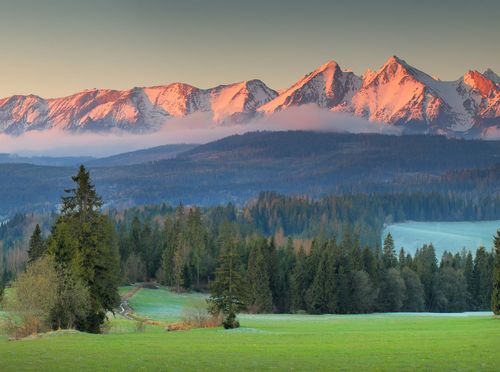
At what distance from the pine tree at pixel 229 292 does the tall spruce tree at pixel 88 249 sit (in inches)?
410

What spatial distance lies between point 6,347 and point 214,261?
112 metres

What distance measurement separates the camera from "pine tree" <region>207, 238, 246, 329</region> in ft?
257

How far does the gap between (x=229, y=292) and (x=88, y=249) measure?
15.1 m

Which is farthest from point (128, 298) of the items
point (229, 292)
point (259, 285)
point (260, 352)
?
point (260, 352)

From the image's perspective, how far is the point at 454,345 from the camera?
171 ft

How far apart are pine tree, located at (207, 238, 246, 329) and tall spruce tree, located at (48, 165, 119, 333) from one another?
10.4 m

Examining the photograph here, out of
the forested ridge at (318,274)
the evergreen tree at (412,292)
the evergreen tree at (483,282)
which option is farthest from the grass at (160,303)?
the evergreen tree at (483,282)

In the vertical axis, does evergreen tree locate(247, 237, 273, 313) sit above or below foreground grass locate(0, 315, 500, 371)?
below

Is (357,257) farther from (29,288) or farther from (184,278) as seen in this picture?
(29,288)

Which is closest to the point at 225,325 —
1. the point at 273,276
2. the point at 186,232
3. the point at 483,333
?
the point at 483,333

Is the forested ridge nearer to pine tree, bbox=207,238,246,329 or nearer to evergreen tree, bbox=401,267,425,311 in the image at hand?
evergreen tree, bbox=401,267,425,311

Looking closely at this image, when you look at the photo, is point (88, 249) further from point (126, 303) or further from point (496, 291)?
point (496, 291)

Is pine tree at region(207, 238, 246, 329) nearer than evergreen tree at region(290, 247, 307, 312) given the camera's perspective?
Yes

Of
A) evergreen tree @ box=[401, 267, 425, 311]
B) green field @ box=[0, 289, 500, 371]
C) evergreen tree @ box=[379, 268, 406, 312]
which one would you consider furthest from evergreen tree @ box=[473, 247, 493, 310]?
green field @ box=[0, 289, 500, 371]
